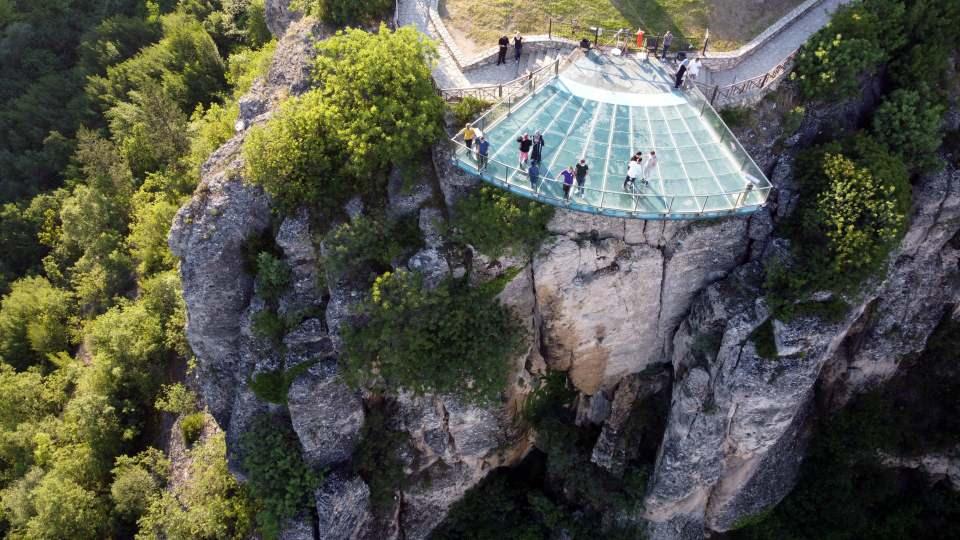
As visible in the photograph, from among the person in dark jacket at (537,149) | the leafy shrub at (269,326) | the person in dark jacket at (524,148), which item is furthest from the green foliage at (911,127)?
the leafy shrub at (269,326)

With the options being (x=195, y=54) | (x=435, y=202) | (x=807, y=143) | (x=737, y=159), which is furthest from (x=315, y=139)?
(x=195, y=54)

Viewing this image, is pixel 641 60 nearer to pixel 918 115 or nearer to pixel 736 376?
pixel 918 115

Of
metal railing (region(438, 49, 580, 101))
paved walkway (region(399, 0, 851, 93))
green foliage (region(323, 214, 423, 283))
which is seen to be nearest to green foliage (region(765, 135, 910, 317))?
paved walkway (region(399, 0, 851, 93))

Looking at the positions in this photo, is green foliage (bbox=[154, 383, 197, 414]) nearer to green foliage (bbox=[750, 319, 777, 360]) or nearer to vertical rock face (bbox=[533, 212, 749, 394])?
vertical rock face (bbox=[533, 212, 749, 394])

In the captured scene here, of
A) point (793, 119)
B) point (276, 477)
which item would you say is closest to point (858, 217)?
point (793, 119)

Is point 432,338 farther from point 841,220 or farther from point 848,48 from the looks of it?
point 848,48
